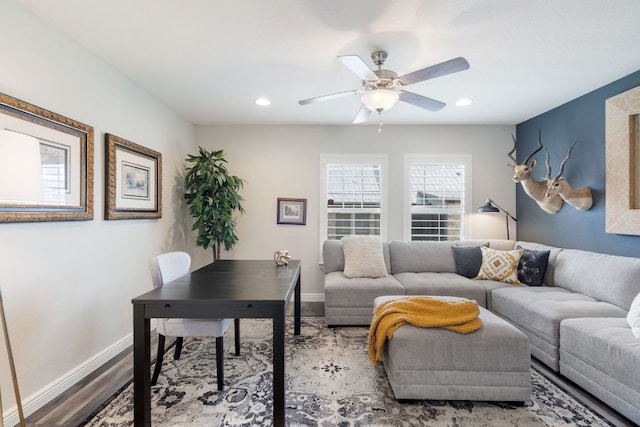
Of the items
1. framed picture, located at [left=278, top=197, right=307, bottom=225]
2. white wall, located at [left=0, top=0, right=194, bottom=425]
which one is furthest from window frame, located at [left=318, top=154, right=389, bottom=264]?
white wall, located at [left=0, top=0, right=194, bottom=425]

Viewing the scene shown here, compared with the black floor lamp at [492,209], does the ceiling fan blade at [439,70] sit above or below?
above

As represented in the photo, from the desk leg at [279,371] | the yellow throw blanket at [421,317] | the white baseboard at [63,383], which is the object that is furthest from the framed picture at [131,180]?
the yellow throw blanket at [421,317]

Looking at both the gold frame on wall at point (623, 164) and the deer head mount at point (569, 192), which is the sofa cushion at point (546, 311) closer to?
the gold frame on wall at point (623, 164)

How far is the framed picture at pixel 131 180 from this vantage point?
8.79 ft

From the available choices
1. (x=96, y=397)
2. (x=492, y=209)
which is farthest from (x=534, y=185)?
(x=96, y=397)

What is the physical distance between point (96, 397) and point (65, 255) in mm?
1007

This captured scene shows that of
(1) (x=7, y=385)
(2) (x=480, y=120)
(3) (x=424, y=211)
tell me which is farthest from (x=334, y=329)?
(2) (x=480, y=120)

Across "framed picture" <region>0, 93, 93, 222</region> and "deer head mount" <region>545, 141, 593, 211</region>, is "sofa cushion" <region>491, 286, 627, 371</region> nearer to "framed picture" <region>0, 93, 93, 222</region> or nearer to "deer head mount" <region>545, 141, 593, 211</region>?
"deer head mount" <region>545, 141, 593, 211</region>

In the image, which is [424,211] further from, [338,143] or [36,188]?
[36,188]

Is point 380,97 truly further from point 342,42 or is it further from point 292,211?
point 292,211

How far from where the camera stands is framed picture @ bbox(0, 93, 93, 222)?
1.26 m

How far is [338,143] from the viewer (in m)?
4.50

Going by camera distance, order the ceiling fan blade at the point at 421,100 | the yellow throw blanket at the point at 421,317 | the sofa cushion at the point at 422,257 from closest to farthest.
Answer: the yellow throw blanket at the point at 421,317
the ceiling fan blade at the point at 421,100
the sofa cushion at the point at 422,257

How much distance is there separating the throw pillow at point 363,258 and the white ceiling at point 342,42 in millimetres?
1711
